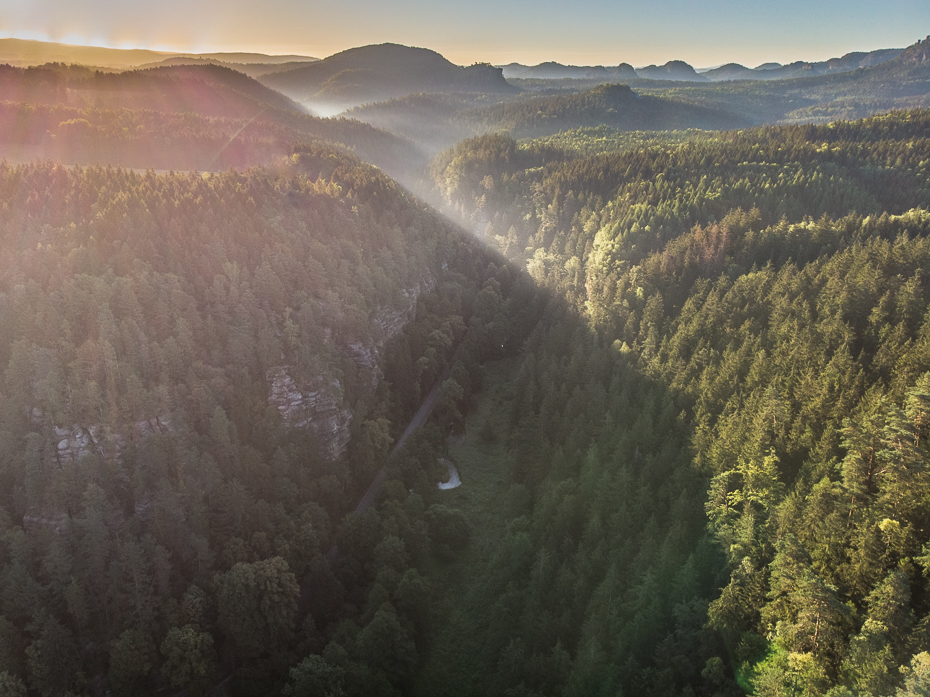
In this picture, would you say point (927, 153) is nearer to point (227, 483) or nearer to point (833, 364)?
point (833, 364)

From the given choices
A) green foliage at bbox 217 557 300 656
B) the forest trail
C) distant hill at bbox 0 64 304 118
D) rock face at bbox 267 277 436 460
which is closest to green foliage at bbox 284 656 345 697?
green foliage at bbox 217 557 300 656

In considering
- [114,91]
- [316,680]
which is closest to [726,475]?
[316,680]

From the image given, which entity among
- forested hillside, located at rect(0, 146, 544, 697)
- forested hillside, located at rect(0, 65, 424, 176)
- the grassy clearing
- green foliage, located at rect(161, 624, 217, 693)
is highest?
forested hillside, located at rect(0, 65, 424, 176)

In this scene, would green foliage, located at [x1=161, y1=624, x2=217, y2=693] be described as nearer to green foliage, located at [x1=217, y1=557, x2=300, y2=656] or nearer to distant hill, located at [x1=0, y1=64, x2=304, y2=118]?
green foliage, located at [x1=217, y1=557, x2=300, y2=656]

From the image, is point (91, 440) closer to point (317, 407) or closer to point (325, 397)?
point (317, 407)

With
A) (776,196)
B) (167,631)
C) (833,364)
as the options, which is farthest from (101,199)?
(776,196)

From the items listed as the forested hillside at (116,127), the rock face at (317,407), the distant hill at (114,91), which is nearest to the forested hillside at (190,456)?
the rock face at (317,407)
